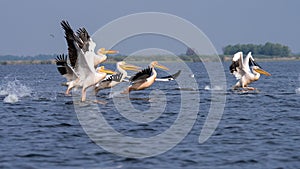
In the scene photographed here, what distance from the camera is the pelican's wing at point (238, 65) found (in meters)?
20.4

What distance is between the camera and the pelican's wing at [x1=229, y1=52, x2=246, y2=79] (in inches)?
805

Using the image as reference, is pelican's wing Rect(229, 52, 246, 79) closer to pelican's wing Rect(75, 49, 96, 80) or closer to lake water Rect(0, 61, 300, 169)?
lake water Rect(0, 61, 300, 169)

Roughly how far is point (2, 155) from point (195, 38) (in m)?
12.0

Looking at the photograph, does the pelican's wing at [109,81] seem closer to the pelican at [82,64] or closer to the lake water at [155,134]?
the lake water at [155,134]

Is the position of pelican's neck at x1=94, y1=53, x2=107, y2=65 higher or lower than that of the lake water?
higher

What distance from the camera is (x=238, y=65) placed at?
20609 mm

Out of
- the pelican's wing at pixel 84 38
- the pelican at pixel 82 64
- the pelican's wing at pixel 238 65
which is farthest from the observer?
the pelican's wing at pixel 238 65

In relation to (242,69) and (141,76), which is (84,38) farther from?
(242,69)

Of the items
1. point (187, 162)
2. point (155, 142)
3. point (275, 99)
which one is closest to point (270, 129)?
point (155, 142)

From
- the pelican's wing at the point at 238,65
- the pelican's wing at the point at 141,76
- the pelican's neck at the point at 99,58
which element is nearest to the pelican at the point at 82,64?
the pelican's neck at the point at 99,58

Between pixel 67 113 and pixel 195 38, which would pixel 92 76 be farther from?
pixel 195 38

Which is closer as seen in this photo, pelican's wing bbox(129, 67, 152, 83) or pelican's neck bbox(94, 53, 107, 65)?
pelican's wing bbox(129, 67, 152, 83)

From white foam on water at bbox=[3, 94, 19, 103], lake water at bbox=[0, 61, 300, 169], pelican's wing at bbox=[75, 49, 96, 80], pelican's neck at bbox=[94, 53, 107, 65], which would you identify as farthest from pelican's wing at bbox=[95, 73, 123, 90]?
white foam on water at bbox=[3, 94, 19, 103]

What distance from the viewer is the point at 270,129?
1152cm
